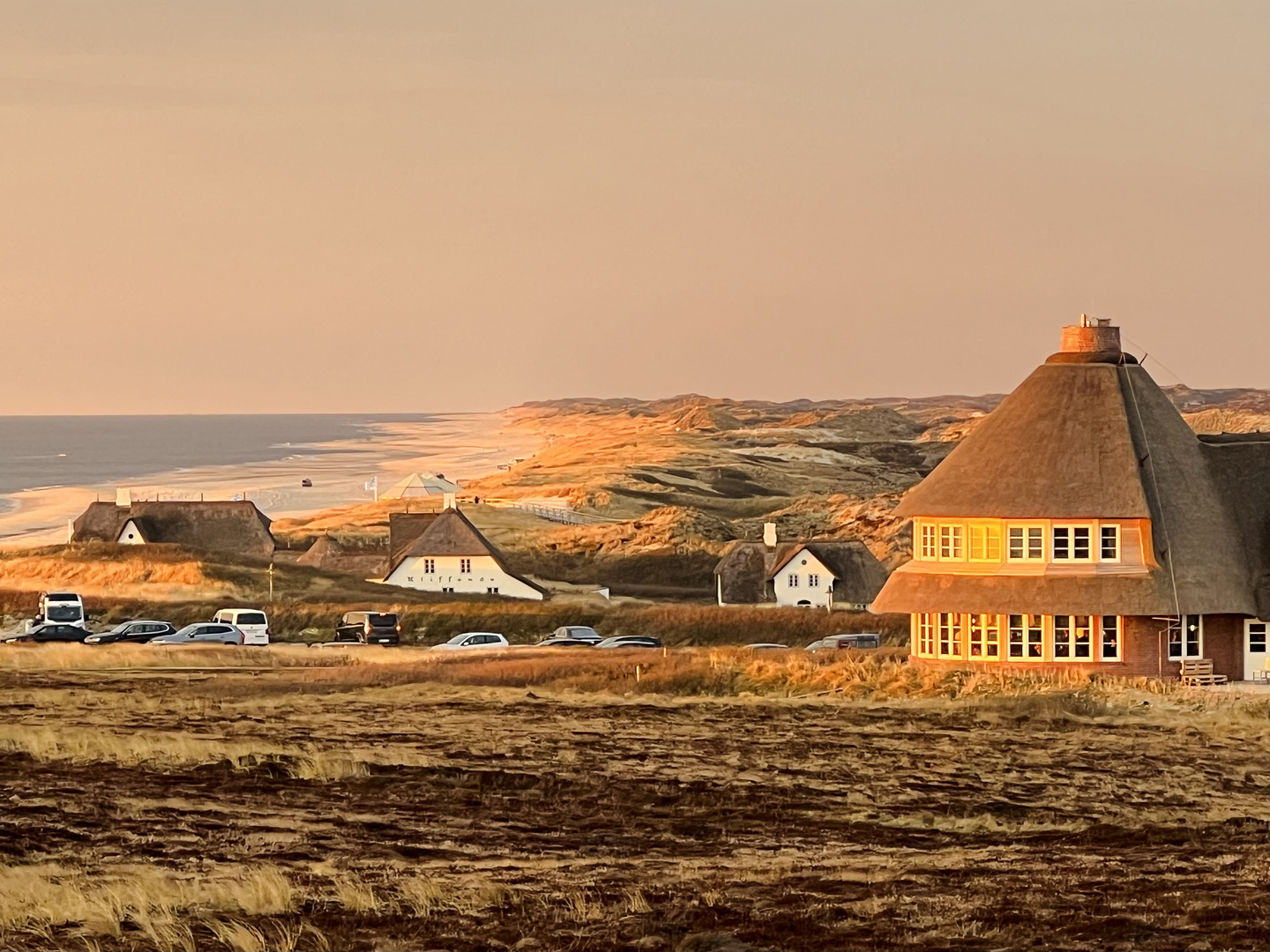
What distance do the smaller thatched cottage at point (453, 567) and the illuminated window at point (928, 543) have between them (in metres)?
54.5

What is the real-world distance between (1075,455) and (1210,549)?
4026 mm

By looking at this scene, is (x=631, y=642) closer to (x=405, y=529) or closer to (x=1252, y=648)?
(x=1252, y=648)

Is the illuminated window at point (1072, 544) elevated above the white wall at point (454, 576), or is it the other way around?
the illuminated window at point (1072, 544)

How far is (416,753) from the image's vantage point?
37.1m

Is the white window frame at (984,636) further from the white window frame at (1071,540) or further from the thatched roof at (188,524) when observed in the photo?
the thatched roof at (188,524)

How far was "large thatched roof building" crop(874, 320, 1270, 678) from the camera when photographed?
177 feet

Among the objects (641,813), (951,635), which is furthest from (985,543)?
(641,813)

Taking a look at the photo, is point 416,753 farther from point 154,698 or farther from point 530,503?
point 530,503

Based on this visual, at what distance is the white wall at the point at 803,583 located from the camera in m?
107

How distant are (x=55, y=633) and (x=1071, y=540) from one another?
38122 mm

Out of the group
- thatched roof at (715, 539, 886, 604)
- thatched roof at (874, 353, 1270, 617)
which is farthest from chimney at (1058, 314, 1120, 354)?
thatched roof at (715, 539, 886, 604)

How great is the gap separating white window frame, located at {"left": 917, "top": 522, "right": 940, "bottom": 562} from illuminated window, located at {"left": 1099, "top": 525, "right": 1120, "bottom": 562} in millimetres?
4221

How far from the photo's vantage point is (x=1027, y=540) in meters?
55.0

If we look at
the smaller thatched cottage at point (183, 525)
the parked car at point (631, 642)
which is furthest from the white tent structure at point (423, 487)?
the parked car at point (631, 642)
